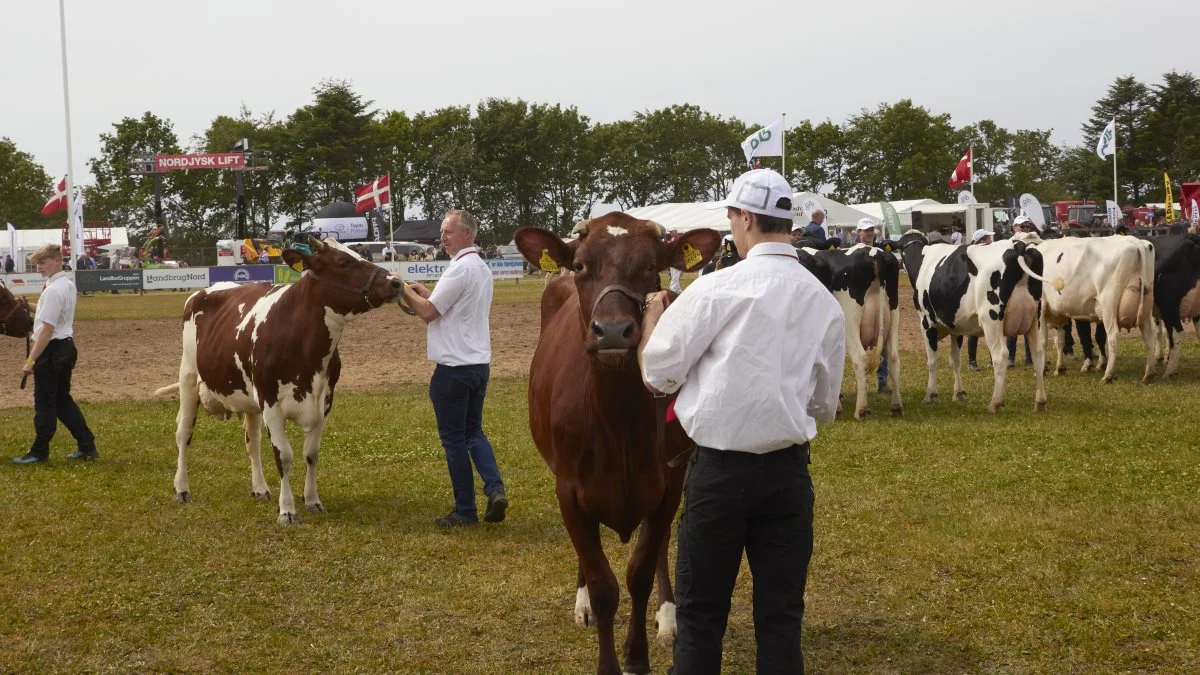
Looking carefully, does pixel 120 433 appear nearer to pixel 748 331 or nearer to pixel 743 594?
pixel 743 594

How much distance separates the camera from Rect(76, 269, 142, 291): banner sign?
42562 millimetres

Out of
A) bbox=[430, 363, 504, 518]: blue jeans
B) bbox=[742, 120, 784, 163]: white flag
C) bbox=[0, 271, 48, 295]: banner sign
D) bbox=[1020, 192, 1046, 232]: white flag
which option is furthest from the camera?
bbox=[1020, 192, 1046, 232]: white flag

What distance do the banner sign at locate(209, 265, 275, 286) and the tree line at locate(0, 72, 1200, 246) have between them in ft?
116

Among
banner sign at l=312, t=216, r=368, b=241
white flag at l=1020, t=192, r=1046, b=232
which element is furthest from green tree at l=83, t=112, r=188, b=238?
white flag at l=1020, t=192, r=1046, b=232

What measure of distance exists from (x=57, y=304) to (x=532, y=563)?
20.3 feet

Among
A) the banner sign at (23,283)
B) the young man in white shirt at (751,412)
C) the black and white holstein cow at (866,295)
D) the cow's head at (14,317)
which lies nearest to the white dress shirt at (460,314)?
the young man in white shirt at (751,412)

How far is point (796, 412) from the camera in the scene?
148 inches

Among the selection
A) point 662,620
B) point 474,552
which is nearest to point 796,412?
point 662,620

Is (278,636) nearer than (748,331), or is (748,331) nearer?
(748,331)

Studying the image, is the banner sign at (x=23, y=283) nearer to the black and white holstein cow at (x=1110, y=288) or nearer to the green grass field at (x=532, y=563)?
the green grass field at (x=532, y=563)

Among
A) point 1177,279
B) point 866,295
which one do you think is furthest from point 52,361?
point 1177,279

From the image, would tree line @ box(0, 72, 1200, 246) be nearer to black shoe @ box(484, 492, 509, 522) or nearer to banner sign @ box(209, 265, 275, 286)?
banner sign @ box(209, 265, 275, 286)

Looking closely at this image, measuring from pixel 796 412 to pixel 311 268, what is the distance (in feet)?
19.4

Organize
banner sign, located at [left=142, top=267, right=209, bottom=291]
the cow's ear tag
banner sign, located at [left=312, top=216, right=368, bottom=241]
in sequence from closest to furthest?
the cow's ear tag → banner sign, located at [left=142, top=267, right=209, bottom=291] → banner sign, located at [left=312, top=216, right=368, bottom=241]
